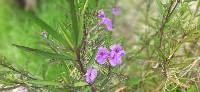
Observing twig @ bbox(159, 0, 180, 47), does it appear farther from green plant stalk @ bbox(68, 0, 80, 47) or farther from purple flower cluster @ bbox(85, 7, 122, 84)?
green plant stalk @ bbox(68, 0, 80, 47)

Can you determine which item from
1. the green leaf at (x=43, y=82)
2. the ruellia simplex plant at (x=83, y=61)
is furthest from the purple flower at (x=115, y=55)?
the green leaf at (x=43, y=82)

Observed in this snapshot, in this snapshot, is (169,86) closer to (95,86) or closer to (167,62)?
(167,62)

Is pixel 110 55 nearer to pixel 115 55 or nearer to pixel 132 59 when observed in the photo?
pixel 115 55

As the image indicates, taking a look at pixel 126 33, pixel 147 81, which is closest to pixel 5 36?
pixel 126 33

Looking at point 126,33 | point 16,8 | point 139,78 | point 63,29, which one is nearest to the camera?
point 63,29

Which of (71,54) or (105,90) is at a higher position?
(71,54)

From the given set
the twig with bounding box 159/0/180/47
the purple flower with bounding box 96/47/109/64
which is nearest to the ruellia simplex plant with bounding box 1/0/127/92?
the purple flower with bounding box 96/47/109/64

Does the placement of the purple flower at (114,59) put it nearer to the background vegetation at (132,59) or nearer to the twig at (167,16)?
the background vegetation at (132,59)
